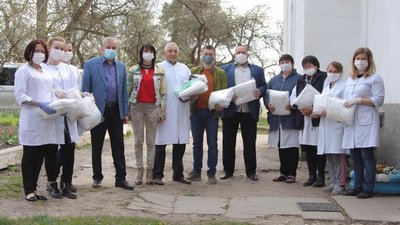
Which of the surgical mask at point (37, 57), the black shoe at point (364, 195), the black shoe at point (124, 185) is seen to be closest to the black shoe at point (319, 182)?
the black shoe at point (364, 195)

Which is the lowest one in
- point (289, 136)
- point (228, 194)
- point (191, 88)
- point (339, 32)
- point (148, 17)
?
point (228, 194)

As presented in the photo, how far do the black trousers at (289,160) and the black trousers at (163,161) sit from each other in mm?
1539

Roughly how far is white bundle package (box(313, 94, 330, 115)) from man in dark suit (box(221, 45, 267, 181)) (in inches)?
40.7

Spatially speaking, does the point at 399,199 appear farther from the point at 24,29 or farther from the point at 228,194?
the point at 24,29

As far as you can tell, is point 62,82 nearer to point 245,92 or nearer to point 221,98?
point 221,98

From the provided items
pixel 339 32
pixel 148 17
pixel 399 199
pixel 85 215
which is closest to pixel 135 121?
pixel 85 215

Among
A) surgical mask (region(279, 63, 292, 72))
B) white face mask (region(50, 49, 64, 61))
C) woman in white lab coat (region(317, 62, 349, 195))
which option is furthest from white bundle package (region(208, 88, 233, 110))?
white face mask (region(50, 49, 64, 61))

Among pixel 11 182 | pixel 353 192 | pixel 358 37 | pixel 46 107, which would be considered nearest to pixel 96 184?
pixel 11 182

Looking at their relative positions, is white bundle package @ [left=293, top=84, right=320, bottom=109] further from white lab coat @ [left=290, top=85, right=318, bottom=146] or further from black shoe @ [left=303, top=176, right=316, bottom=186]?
black shoe @ [left=303, top=176, right=316, bottom=186]

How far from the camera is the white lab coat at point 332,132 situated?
7.24m

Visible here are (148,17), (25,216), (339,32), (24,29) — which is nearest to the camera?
(25,216)

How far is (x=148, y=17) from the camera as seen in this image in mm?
25844

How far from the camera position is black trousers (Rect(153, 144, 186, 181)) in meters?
7.81

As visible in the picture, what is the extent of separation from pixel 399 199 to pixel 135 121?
141 inches
